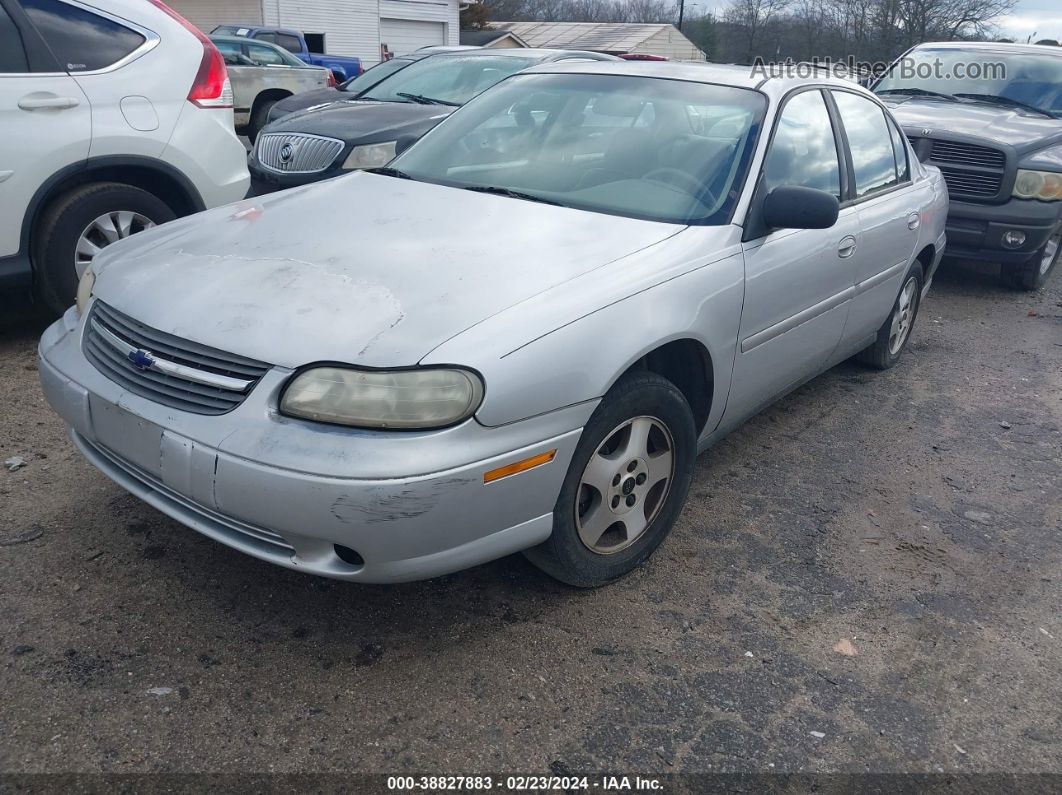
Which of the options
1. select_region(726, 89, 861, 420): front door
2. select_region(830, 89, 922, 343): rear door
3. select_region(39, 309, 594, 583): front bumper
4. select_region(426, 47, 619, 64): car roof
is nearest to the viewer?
select_region(39, 309, 594, 583): front bumper

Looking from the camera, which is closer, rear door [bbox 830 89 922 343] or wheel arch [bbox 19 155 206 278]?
rear door [bbox 830 89 922 343]

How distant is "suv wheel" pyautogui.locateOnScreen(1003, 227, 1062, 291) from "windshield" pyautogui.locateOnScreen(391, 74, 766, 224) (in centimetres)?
504

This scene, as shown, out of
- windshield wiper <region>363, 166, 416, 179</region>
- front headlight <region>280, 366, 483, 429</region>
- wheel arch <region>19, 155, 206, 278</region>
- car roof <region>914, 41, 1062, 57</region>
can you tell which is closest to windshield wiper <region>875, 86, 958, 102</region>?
car roof <region>914, 41, 1062, 57</region>

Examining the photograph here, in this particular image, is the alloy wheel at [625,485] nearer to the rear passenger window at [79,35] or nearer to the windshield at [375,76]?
the rear passenger window at [79,35]

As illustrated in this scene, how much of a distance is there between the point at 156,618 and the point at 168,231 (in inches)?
54.9

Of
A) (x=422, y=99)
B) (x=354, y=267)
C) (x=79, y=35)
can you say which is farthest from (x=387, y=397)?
(x=422, y=99)

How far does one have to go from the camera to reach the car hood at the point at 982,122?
284 inches

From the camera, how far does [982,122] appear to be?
24.9 feet

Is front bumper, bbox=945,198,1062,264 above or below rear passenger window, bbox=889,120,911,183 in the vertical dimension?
below

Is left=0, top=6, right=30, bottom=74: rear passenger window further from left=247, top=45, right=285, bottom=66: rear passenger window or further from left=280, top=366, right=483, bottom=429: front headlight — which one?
left=247, top=45, right=285, bottom=66: rear passenger window

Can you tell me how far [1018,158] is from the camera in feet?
23.1

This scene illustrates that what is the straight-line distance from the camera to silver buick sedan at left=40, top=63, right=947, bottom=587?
7.58 feet

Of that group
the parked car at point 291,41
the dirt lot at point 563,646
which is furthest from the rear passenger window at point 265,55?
the dirt lot at point 563,646

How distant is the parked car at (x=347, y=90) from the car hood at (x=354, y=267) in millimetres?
5289
